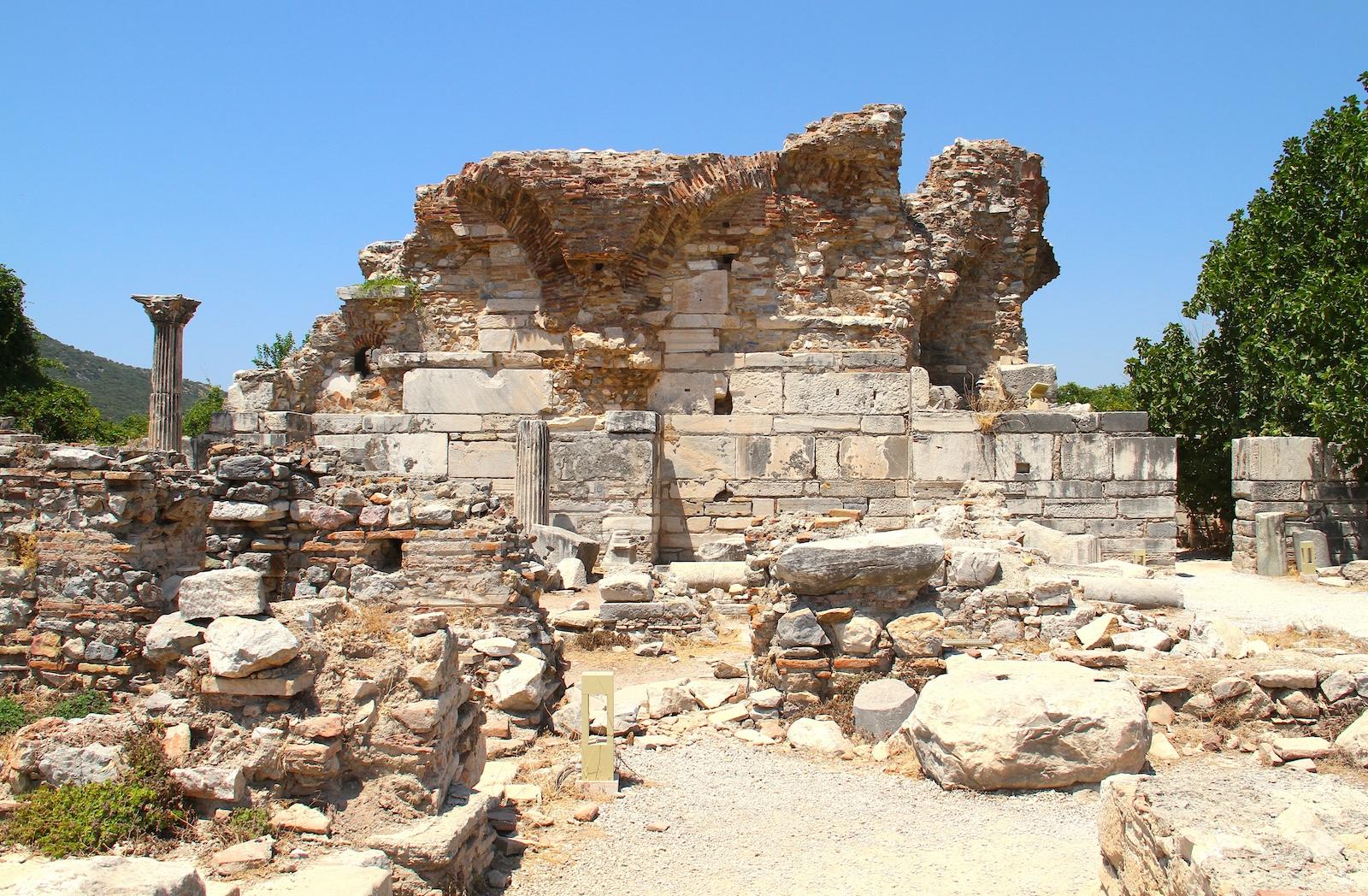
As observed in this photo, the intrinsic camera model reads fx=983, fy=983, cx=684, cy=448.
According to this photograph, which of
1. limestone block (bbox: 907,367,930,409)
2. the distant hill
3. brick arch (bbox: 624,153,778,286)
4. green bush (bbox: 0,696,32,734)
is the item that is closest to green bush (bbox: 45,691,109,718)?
green bush (bbox: 0,696,32,734)

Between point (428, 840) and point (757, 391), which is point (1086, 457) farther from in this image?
point (428, 840)

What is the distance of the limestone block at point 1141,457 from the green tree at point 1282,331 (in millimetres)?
2804

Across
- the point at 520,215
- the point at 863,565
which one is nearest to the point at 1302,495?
the point at 863,565

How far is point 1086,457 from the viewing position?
1252cm

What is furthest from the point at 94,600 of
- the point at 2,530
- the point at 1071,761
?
the point at 1071,761

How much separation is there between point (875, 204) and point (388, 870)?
11644 mm

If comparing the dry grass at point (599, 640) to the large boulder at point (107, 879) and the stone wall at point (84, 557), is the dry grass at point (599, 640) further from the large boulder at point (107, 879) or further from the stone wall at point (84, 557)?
the large boulder at point (107, 879)

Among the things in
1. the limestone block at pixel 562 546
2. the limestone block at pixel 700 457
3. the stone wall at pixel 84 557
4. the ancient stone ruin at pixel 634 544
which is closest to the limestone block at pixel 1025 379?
the ancient stone ruin at pixel 634 544

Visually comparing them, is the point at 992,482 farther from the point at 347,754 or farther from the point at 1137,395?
the point at 347,754

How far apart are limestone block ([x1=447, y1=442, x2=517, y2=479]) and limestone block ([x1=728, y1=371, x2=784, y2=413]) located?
3.17m

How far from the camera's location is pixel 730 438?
13.5 m

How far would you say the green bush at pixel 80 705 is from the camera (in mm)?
4968

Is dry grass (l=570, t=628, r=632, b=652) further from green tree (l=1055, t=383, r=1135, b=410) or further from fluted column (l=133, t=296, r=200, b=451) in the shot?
green tree (l=1055, t=383, r=1135, b=410)

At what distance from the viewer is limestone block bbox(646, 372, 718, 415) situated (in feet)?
44.7
